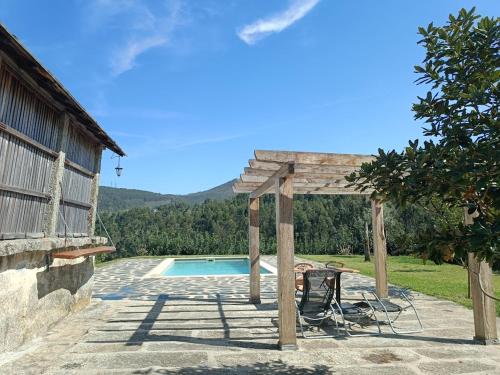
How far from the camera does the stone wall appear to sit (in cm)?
472

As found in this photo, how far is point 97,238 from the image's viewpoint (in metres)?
8.52

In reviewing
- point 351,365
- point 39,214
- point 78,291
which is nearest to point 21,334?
point 39,214

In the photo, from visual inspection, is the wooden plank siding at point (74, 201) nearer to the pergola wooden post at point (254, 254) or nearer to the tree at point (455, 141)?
the pergola wooden post at point (254, 254)

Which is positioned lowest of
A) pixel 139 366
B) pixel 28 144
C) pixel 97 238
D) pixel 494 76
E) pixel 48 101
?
pixel 139 366

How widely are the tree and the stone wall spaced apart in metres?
5.00

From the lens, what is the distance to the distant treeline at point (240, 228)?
26.5 meters

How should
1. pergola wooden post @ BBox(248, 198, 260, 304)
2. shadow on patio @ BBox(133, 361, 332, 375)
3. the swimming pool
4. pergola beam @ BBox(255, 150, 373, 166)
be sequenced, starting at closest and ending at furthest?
shadow on patio @ BBox(133, 361, 332, 375), pergola beam @ BBox(255, 150, 373, 166), pergola wooden post @ BBox(248, 198, 260, 304), the swimming pool

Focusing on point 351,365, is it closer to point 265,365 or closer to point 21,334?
point 265,365

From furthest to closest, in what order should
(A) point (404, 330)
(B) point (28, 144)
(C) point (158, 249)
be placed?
(C) point (158, 249) < (A) point (404, 330) < (B) point (28, 144)

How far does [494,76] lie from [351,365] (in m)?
3.62

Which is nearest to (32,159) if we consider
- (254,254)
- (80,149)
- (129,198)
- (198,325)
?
(80,149)

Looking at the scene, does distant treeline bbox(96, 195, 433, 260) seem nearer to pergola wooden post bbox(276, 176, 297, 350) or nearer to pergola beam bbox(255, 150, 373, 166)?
pergola beam bbox(255, 150, 373, 166)

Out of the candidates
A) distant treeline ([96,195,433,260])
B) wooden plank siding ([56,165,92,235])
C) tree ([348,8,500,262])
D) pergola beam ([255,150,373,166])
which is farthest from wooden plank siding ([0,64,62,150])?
distant treeline ([96,195,433,260])

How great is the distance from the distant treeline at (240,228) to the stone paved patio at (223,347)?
1590 centimetres
